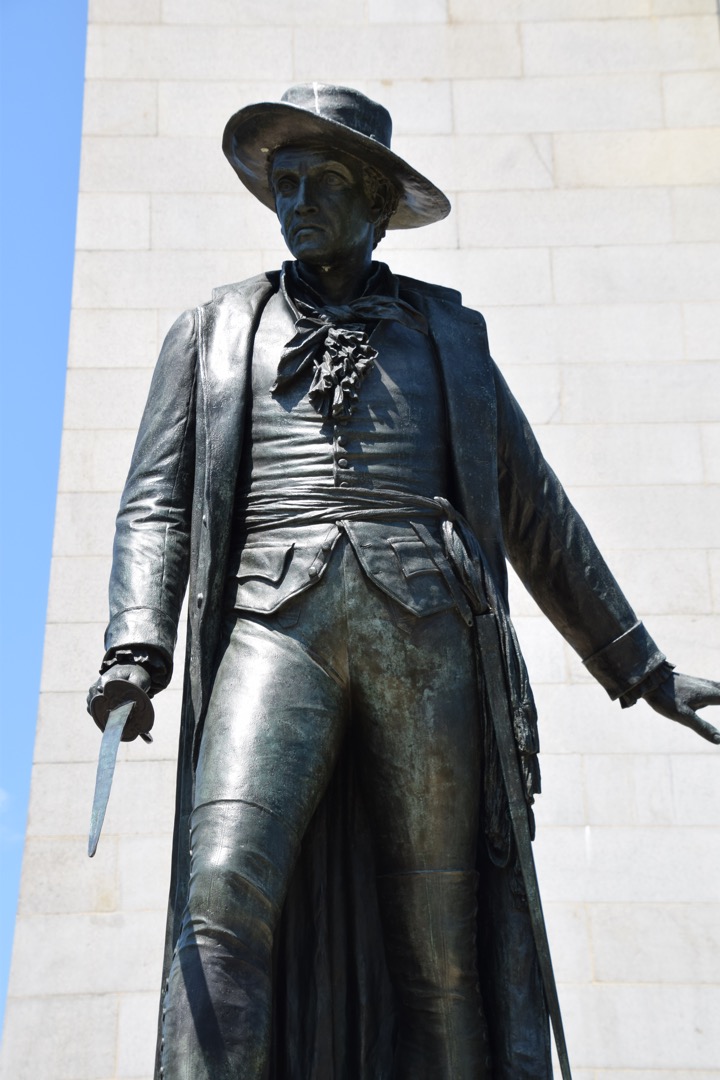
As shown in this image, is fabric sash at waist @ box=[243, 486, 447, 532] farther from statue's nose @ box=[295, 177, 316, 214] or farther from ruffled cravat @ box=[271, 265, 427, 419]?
statue's nose @ box=[295, 177, 316, 214]

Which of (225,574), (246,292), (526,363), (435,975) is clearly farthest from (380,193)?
(526,363)

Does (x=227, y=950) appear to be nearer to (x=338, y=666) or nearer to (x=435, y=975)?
(x=435, y=975)

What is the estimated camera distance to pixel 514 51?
31.0 feet

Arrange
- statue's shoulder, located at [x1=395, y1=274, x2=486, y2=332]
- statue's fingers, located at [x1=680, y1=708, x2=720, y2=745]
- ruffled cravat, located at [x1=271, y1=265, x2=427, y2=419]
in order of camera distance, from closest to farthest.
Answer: ruffled cravat, located at [x1=271, y1=265, x2=427, y2=419] → statue's fingers, located at [x1=680, y1=708, x2=720, y2=745] → statue's shoulder, located at [x1=395, y1=274, x2=486, y2=332]

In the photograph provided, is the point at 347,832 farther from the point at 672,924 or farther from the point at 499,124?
the point at 499,124

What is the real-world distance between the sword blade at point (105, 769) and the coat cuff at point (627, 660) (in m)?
1.52

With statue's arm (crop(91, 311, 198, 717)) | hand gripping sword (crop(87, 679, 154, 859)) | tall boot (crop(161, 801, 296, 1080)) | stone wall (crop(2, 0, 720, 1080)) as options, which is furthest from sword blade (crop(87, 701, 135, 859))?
stone wall (crop(2, 0, 720, 1080))

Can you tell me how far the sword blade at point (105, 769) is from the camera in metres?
4.09

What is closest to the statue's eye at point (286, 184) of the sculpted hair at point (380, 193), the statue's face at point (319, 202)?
the statue's face at point (319, 202)

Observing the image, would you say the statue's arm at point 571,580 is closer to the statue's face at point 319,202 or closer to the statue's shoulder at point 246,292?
the statue's face at point 319,202

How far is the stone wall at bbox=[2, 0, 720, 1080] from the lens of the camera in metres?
7.55

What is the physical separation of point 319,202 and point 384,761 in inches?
63.8

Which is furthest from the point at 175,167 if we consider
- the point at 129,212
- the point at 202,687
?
the point at 202,687

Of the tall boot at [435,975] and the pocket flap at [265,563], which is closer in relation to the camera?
the tall boot at [435,975]
